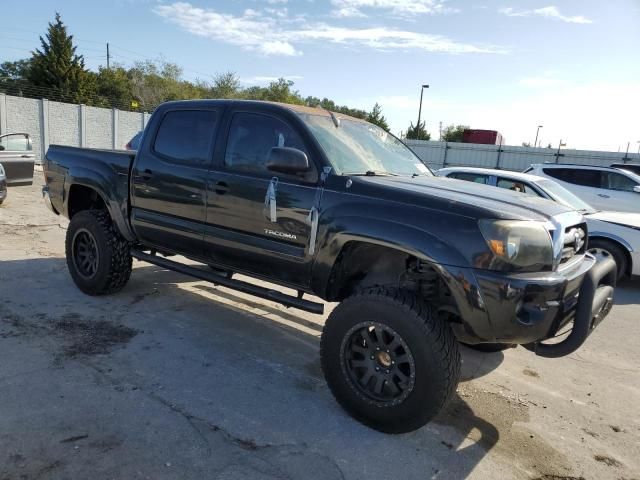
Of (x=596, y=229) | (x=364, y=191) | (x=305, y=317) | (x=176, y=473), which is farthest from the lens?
(x=596, y=229)

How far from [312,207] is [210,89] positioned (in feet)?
169

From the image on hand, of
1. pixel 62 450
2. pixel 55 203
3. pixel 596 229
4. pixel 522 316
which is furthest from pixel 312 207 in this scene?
pixel 596 229

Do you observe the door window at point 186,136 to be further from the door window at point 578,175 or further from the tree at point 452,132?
the tree at point 452,132

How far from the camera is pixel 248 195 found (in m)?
3.71

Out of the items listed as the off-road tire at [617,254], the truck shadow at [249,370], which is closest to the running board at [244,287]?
the truck shadow at [249,370]

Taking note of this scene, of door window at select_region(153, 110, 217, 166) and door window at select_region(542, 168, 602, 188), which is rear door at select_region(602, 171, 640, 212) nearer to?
door window at select_region(542, 168, 602, 188)

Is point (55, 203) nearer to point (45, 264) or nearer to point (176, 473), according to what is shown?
point (45, 264)

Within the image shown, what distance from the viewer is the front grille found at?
123 inches

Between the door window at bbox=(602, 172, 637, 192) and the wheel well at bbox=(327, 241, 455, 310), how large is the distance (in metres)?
8.90

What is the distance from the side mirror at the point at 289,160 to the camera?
128 inches

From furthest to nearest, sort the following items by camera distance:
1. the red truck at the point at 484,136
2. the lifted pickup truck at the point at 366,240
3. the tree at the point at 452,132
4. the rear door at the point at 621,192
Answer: the tree at the point at 452,132
the red truck at the point at 484,136
the rear door at the point at 621,192
the lifted pickup truck at the point at 366,240

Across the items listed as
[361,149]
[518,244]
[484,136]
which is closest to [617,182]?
[361,149]

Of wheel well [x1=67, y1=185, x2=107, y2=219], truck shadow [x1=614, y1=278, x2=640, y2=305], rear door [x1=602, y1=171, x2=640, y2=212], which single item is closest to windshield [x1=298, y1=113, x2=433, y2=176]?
wheel well [x1=67, y1=185, x2=107, y2=219]

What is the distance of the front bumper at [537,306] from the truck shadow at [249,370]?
2.43 feet
